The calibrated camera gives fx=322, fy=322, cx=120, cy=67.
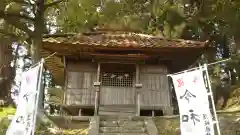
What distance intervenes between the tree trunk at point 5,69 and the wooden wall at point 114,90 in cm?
313

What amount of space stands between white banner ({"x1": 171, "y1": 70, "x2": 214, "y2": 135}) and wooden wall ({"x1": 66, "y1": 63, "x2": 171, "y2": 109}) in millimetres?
5114

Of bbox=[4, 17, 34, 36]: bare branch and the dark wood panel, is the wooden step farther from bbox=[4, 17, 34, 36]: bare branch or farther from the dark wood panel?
bbox=[4, 17, 34, 36]: bare branch

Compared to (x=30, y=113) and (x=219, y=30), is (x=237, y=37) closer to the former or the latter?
(x=219, y=30)

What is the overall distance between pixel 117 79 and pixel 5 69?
5.80 m

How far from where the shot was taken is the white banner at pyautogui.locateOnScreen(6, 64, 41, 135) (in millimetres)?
8258

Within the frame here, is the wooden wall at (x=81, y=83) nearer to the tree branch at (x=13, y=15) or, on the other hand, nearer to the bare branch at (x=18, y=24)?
the bare branch at (x=18, y=24)

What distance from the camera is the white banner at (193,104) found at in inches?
305

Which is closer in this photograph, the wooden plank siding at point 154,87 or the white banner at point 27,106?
the white banner at point 27,106

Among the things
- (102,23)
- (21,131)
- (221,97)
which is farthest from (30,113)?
(221,97)

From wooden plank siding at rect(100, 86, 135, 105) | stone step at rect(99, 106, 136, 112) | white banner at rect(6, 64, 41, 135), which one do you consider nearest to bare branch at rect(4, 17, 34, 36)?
wooden plank siding at rect(100, 86, 135, 105)

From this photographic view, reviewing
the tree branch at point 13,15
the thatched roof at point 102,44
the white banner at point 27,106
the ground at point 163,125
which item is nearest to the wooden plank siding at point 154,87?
the thatched roof at point 102,44

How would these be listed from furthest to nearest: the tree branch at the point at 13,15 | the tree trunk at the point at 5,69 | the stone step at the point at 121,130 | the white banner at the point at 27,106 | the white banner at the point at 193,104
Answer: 1. the tree trunk at the point at 5,69
2. the tree branch at the point at 13,15
3. the stone step at the point at 121,130
4. the white banner at the point at 27,106
5. the white banner at the point at 193,104

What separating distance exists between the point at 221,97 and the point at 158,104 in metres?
4.76

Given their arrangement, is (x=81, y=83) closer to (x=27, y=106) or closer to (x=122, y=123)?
(x=122, y=123)
